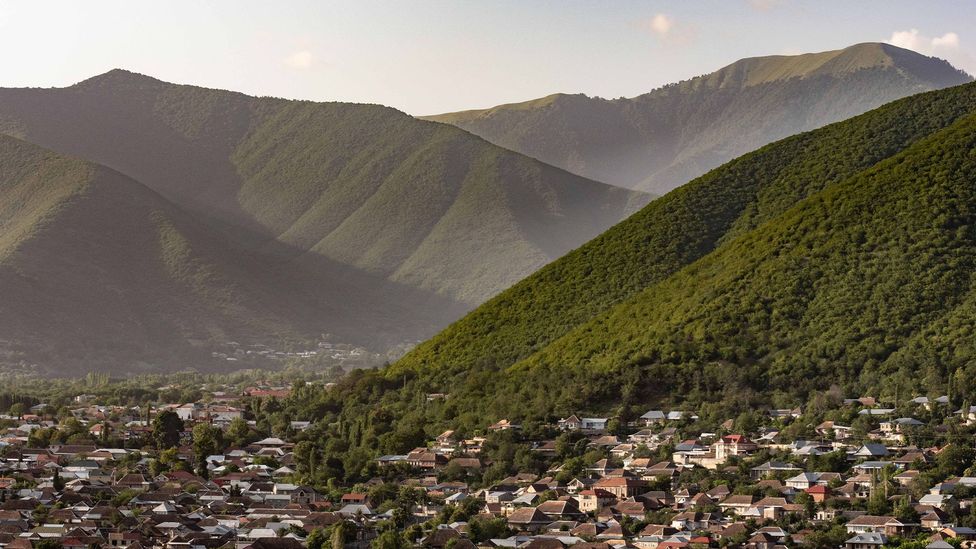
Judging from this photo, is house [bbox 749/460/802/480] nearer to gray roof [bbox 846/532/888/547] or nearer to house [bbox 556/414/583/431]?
gray roof [bbox 846/532/888/547]

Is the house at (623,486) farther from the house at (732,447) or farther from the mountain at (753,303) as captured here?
the mountain at (753,303)

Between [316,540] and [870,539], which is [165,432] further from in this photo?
[870,539]

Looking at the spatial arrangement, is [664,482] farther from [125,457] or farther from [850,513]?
[125,457]

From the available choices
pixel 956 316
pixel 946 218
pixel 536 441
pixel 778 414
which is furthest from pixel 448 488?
pixel 946 218

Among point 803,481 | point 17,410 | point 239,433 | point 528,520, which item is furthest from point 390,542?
point 17,410

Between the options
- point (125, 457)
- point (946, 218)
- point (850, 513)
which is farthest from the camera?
point (946, 218)

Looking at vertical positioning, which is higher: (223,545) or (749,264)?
(749,264)

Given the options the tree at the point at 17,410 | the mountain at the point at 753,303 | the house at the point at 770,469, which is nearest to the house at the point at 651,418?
the mountain at the point at 753,303
